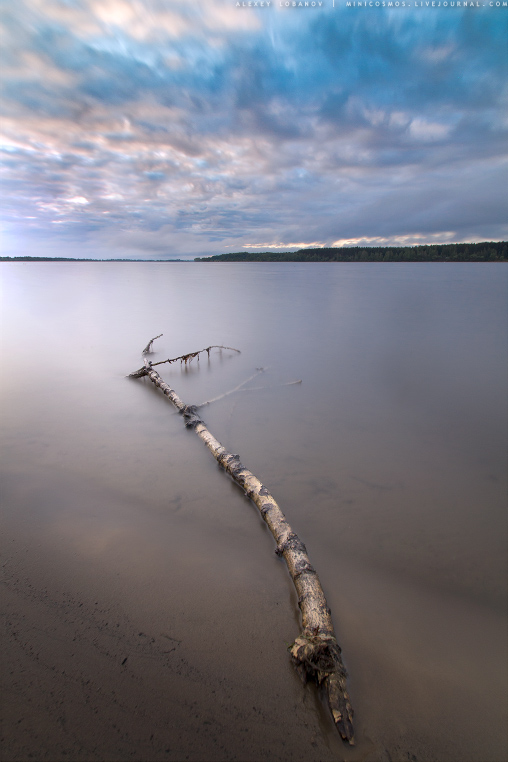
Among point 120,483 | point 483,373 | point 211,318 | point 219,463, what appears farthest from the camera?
point 211,318

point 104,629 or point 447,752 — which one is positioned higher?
point 104,629

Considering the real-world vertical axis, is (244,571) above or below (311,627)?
below

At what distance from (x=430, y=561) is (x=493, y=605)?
642 mm

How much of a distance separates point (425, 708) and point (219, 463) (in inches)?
144

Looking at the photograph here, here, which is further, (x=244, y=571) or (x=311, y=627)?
(x=244, y=571)

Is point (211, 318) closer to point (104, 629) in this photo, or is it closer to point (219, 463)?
point (219, 463)

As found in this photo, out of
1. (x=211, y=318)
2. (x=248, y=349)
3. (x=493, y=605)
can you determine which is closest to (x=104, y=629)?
(x=493, y=605)

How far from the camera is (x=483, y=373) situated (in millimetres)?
10484

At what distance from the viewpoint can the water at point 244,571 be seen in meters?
2.27

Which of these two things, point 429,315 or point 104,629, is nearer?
point 104,629

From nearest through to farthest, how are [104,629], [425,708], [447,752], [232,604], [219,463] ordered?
[447,752]
[425,708]
[104,629]
[232,604]
[219,463]

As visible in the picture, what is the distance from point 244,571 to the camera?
11.6 ft

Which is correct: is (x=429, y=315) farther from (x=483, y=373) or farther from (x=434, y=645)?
(x=434, y=645)

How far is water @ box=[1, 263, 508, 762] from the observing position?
227 centimetres
